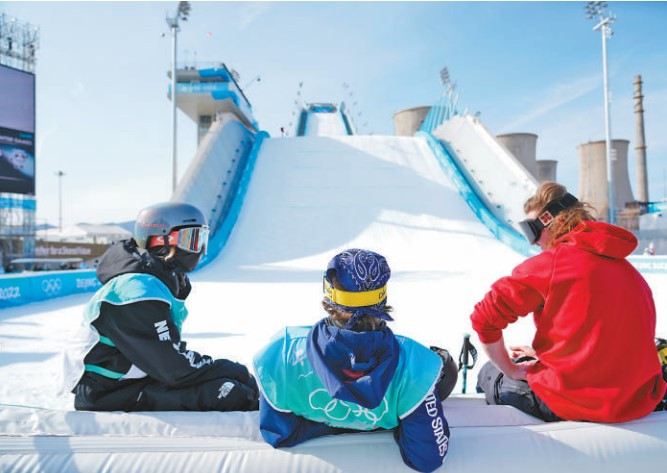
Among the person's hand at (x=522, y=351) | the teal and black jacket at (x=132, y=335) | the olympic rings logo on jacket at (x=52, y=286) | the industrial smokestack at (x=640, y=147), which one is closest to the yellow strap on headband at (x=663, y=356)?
the person's hand at (x=522, y=351)

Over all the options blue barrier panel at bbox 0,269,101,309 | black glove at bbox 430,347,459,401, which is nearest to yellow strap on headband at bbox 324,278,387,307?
black glove at bbox 430,347,459,401

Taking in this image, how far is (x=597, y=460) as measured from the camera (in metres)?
1.47

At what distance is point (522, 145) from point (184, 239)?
33.1 meters

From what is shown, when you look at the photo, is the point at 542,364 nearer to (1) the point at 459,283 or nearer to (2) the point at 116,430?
(2) the point at 116,430

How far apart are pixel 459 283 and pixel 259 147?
42.9 ft

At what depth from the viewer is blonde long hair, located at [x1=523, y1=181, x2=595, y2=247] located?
5.51 feet

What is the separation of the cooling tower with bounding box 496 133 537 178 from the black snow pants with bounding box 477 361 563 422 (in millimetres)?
31683

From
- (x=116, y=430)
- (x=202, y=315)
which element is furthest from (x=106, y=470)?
(x=202, y=315)

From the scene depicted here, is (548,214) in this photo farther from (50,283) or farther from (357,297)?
(50,283)

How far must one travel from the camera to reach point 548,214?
175cm

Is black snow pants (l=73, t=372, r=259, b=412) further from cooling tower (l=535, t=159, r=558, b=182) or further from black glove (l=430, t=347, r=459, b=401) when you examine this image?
cooling tower (l=535, t=159, r=558, b=182)

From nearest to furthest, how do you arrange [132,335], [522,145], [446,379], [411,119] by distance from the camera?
[132,335] < [446,379] < [522,145] < [411,119]

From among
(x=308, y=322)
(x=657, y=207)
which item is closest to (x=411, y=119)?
(x=657, y=207)

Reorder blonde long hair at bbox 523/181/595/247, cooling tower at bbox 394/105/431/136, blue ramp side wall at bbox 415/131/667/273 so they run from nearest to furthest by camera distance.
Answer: blonde long hair at bbox 523/181/595/247
blue ramp side wall at bbox 415/131/667/273
cooling tower at bbox 394/105/431/136
